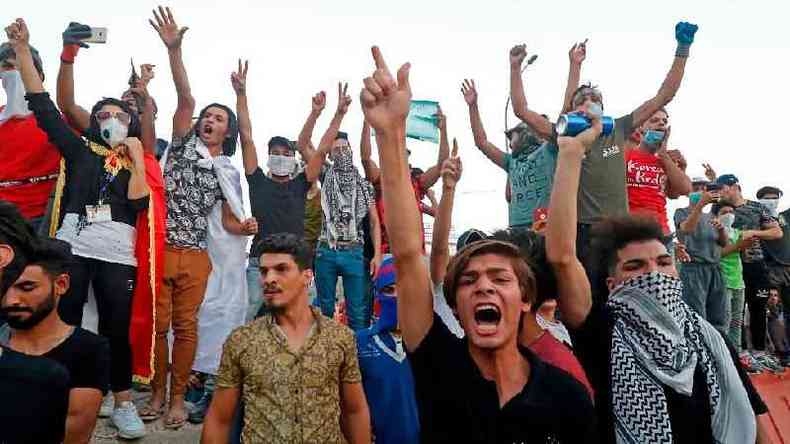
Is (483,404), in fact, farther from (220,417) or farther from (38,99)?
(38,99)

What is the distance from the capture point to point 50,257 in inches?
103

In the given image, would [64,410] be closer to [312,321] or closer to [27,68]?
[312,321]

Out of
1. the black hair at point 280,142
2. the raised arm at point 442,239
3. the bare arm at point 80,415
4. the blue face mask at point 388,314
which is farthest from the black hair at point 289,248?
the black hair at point 280,142

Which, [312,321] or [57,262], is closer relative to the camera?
[57,262]

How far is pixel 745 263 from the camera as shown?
7.95 meters

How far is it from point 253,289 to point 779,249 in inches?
252

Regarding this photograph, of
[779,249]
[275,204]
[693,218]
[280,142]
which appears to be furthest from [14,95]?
[779,249]

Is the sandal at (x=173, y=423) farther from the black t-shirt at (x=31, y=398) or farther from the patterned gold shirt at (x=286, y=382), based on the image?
the black t-shirt at (x=31, y=398)

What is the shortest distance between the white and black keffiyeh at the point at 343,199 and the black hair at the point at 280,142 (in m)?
0.52

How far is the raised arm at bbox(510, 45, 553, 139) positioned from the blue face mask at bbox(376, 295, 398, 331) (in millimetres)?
1718

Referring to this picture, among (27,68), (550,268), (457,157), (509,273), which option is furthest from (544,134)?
(27,68)

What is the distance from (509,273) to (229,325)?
2.79 metres

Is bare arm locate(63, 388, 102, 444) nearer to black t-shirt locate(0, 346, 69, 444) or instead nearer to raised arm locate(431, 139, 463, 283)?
black t-shirt locate(0, 346, 69, 444)

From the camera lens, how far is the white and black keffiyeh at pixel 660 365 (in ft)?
7.30
